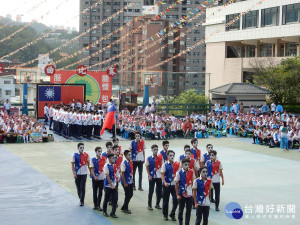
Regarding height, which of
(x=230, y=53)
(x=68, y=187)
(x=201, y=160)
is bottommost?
(x=68, y=187)

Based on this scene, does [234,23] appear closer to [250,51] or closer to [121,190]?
[250,51]

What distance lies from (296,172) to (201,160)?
6.87 metres

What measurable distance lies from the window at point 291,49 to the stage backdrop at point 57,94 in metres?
23.6

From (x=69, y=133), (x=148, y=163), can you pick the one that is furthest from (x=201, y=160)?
(x=69, y=133)

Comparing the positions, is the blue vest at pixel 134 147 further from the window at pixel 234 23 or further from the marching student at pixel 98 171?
the window at pixel 234 23

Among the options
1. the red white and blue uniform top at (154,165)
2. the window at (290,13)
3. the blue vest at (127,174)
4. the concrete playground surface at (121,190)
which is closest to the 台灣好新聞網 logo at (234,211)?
the concrete playground surface at (121,190)

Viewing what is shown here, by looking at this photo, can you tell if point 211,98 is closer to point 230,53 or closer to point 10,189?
point 230,53

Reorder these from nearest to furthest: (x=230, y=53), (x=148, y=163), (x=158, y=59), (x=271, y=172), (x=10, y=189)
Result: (x=148, y=163), (x=10, y=189), (x=271, y=172), (x=230, y=53), (x=158, y=59)

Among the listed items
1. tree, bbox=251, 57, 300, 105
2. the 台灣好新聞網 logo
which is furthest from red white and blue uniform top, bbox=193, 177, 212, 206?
tree, bbox=251, 57, 300, 105

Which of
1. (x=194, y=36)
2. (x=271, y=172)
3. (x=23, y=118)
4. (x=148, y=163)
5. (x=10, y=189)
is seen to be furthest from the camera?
(x=194, y=36)

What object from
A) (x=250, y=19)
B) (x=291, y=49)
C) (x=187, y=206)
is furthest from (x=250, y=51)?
(x=187, y=206)

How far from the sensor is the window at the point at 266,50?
5233cm

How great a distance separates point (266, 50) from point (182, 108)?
17.2m

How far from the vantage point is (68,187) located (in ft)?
55.4
